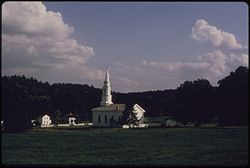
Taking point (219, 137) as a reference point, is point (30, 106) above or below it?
above

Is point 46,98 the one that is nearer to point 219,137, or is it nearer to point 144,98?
point 144,98

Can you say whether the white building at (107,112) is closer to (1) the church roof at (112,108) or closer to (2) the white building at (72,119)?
(1) the church roof at (112,108)

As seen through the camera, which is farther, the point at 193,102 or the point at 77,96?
the point at 77,96

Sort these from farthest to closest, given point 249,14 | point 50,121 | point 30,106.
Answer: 1. point 50,121
2. point 30,106
3. point 249,14

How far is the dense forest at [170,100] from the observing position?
20234 millimetres

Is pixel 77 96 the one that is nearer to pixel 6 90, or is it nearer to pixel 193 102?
pixel 6 90

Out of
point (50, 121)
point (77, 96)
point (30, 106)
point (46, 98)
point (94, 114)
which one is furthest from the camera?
point (94, 114)

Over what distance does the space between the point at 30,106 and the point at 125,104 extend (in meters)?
10.3

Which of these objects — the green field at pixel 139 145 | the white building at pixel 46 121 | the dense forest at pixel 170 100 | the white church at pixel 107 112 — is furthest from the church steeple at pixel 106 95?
the green field at pixel 139 145

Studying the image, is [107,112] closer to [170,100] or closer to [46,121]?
[46,121]

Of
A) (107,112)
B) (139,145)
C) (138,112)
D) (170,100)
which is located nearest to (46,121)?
(107,112)

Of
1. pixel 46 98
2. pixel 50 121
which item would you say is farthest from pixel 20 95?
pixel 50 121

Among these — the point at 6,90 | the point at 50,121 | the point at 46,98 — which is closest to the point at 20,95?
the point at 6,90

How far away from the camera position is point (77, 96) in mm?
33688
